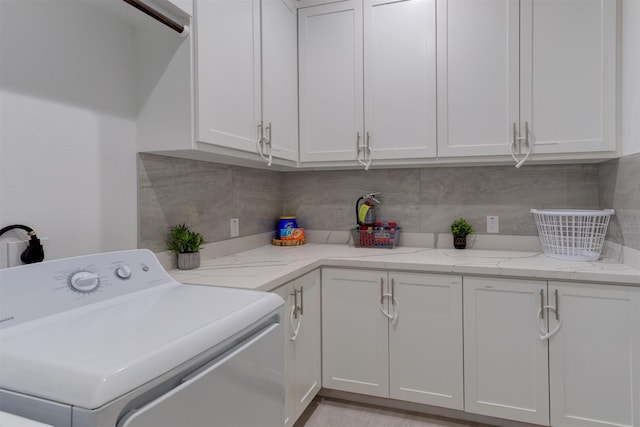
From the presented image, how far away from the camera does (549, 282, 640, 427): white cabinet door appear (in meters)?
1.60

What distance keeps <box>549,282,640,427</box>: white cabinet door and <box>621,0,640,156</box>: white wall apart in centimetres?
68

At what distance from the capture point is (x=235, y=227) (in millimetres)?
2197

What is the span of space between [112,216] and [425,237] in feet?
5.86

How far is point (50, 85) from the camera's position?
121cm

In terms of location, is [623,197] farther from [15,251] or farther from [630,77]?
[15,251]

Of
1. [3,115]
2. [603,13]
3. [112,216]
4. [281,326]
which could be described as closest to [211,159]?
[112,216]

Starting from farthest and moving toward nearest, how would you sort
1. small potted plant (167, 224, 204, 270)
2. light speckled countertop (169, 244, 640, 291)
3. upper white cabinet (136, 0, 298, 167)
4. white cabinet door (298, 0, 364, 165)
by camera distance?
white cabinet door (298, 0, 364, 165) → small potted plant (167, 224, 204, 270) → light speckled countertop (169, 244, 640, 291) → upper white cabinet (136, 0, 298, 167)

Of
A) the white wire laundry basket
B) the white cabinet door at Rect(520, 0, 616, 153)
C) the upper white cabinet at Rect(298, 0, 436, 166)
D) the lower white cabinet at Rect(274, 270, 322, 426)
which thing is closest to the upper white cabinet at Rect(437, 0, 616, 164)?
the white cabinet door at Rect(520, 0, 616, 153)

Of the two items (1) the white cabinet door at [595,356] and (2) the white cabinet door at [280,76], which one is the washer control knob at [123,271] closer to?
(2) the white cabinet door at [280,76]

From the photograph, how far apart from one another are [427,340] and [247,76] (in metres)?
1.57

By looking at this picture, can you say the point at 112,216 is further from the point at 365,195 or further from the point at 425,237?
the point at 425,237

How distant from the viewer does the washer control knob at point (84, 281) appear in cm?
103

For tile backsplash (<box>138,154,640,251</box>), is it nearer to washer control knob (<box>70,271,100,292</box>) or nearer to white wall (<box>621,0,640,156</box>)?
white wall (<box>621,0,640,156</box>)

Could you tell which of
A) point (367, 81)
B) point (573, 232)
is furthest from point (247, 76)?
point (573, 232)
